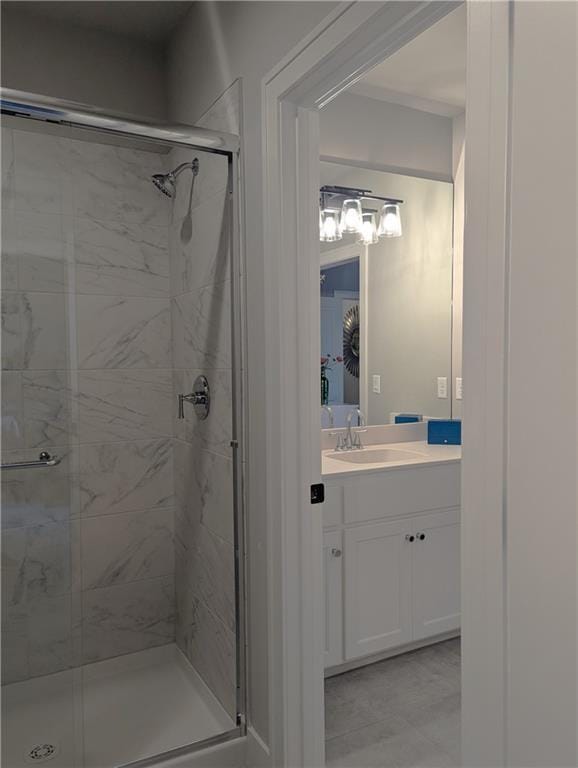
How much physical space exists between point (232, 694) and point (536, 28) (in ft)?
6.68

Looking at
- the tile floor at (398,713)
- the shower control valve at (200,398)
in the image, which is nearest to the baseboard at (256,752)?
the tile floor at (398,713)

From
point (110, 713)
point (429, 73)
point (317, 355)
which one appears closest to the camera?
point (317, 355)

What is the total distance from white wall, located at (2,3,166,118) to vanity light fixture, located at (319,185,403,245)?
2.84 ft

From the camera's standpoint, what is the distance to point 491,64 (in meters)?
0.98

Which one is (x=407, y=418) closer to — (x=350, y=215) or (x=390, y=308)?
(x=390, y=308)

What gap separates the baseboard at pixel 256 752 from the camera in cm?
183

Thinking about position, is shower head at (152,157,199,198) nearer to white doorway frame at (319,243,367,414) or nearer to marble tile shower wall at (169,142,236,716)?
marble tile shower wall at (169,142,236,716)

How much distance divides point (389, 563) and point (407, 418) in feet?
2.98

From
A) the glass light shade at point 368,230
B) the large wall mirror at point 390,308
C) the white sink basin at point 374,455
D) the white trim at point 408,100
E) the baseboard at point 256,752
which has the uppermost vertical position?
the white trim at point 408,100

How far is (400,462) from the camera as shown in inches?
100

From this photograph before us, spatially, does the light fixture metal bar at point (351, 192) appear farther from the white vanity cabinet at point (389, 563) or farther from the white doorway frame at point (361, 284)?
the white vanity cabinet at point (389, 563)

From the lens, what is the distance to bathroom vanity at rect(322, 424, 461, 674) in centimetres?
234

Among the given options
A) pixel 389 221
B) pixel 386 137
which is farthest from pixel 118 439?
pixel 386 137

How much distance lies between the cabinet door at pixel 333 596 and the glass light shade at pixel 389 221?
1565mm
